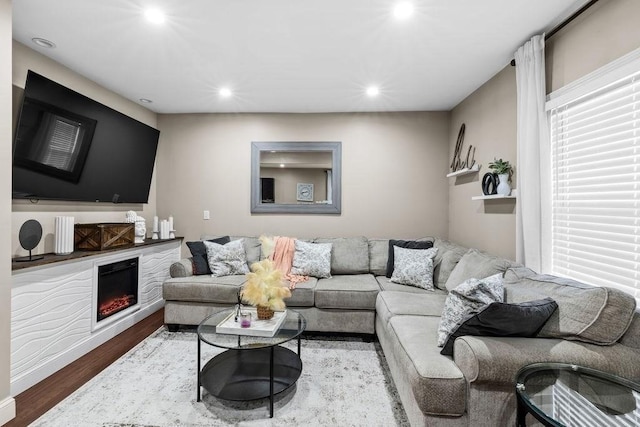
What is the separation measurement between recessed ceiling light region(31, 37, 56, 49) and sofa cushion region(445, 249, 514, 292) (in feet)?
12.7

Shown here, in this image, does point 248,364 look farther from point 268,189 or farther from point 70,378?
point 268,189

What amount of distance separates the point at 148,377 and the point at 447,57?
11.7 ft

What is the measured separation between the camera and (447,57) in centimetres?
254

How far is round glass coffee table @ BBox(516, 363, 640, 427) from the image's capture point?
3.66 ft

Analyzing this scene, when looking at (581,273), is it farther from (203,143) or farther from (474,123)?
(203,143)

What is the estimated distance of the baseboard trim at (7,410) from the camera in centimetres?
179

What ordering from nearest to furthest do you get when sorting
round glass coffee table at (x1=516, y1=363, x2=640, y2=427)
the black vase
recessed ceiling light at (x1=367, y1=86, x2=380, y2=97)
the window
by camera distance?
round glass coffee table at (x1=516, y1=363, x2=640, y2=427) < the window < the black vase < recessed ceiling light at (x1=367, y1=86, x2=380, y2=97)

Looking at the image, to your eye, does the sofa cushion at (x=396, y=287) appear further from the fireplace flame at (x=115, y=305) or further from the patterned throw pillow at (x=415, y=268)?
the fireplace flame at (x=115, y=305)

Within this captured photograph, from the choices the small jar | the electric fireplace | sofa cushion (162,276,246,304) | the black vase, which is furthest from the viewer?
sofa cushion (162,276,246,304)

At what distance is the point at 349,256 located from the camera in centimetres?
357

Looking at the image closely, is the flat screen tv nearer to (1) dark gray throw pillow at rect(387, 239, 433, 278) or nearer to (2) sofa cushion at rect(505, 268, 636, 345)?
(1) dark gray throw pillow at rect(387, 239, 433, 278)

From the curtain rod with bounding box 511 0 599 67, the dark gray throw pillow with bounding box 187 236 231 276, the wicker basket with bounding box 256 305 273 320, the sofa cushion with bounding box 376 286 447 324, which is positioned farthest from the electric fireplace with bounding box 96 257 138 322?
the curtain rod with bounding box 511 0 599 67

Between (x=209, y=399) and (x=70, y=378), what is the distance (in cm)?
120

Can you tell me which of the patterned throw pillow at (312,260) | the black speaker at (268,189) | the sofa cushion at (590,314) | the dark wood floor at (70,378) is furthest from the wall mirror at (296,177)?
the sofa cushion at (590,314)
